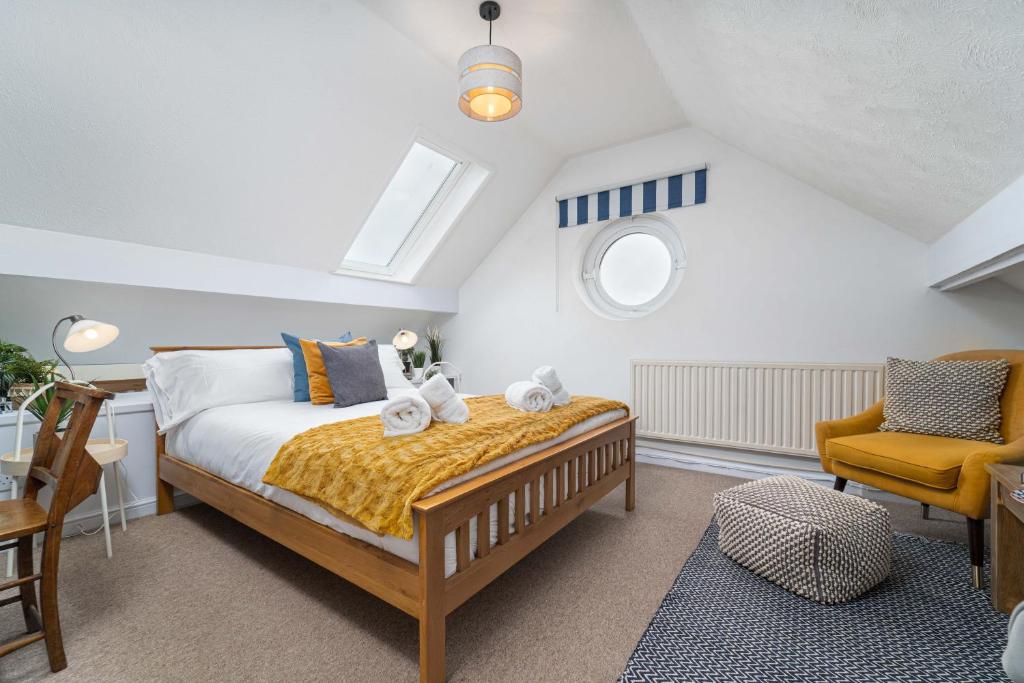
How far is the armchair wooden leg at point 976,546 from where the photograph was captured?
5.63ft

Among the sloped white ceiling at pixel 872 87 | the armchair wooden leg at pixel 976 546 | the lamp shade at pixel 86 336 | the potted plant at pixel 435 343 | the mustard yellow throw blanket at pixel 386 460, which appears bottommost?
the armchair wooden leg at pixel 976 546

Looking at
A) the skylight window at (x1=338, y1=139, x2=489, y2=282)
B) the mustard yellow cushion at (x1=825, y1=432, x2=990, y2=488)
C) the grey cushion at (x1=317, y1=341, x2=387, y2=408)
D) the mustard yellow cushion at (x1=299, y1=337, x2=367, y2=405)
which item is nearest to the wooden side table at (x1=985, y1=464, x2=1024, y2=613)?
the mustard yellow cushion at (x1=825, y1=432, x2=990, y2=488)

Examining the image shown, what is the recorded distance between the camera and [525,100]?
3076 millimetres

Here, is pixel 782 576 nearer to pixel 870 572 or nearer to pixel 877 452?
pixel 870 572

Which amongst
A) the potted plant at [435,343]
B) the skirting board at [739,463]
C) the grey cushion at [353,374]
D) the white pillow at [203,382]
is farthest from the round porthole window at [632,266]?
the white pillow at [203,382]

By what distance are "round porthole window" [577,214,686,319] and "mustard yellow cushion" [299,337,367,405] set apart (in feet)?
7.45

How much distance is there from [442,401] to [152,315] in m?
2.32

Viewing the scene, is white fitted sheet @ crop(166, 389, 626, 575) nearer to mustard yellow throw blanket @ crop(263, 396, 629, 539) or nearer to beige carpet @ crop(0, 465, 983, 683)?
mustard yellow throw blanket @ crop(263, 396, 629, 539)

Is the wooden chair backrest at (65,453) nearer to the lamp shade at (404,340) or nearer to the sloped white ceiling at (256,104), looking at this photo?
the sloped white ceiling at (256,104)

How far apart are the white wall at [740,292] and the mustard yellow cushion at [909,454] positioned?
835 millimetres

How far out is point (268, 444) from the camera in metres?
1.85

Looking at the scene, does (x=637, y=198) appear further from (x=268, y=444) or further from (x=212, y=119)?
(x=268, y=444)

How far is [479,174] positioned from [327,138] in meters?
1.32

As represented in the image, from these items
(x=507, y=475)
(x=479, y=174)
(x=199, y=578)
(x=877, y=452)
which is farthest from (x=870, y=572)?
(x=479, y=174)
